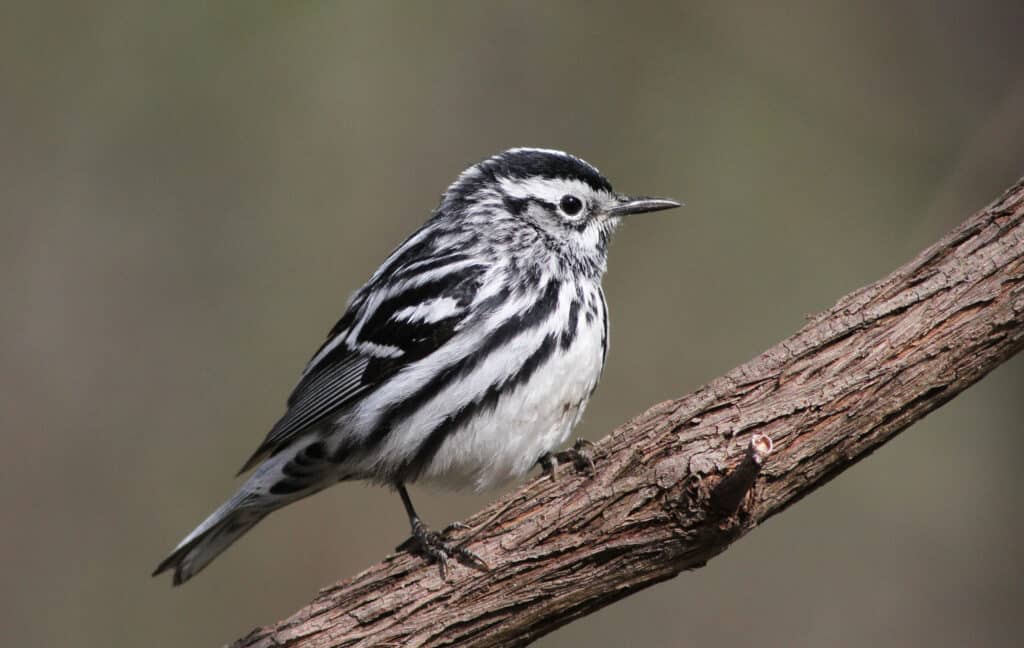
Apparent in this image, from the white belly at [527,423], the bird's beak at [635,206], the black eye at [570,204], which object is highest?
the black eye at [570,204]

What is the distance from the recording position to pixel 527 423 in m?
4.27

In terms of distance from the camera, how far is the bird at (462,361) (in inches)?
168

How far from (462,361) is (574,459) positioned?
65cm

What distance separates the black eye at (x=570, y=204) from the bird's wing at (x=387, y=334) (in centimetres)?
57

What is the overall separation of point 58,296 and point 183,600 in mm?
2233

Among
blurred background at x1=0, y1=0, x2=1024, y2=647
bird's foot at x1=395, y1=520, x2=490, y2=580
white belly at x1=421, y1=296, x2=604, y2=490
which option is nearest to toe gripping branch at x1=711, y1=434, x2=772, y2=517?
bird's foot at x1=395, y1=520, x2=490, y2=580

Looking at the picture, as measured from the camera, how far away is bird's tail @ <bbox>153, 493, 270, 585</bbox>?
4660 millimetres

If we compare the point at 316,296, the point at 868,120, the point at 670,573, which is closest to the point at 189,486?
the point at 316,296

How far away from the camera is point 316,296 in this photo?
7.31m

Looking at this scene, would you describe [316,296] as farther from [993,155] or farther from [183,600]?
[993,155]

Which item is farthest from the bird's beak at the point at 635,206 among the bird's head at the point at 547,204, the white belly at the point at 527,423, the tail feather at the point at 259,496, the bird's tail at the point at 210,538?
the bird's tail at the point at 210,538

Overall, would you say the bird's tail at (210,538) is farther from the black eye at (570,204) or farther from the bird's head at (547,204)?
the black eye at (570,204)

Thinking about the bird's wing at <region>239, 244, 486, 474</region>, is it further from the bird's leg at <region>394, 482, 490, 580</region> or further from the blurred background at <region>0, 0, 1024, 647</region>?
the blurred background at <region>0, 0, 1024, 647</region>

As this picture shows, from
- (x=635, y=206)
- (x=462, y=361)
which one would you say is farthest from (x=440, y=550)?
(x=635, y=206)
